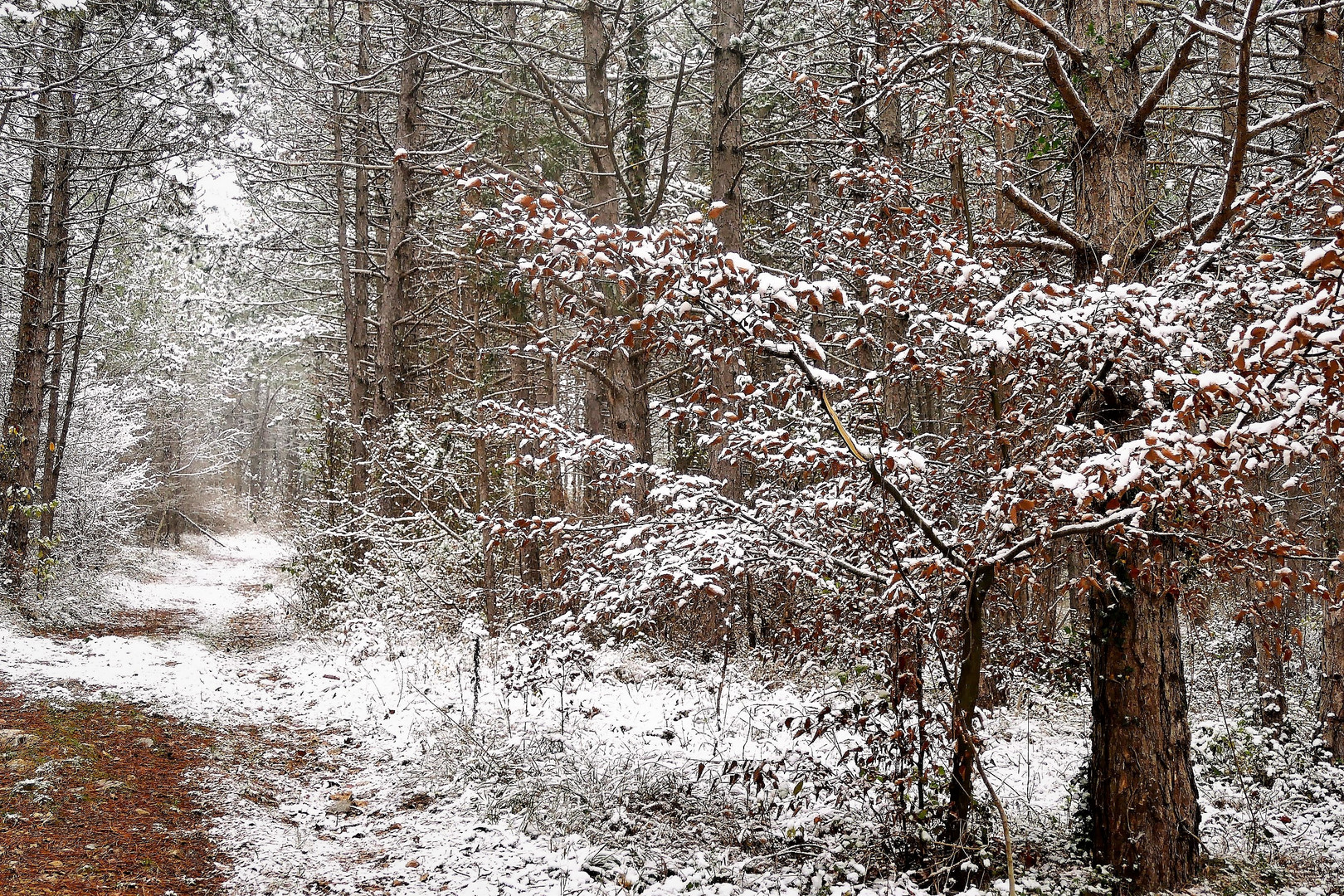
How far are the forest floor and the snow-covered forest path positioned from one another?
27 millimetres

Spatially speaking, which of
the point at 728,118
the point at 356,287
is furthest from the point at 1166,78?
the point at 356,287

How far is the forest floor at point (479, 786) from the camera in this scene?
185 inches

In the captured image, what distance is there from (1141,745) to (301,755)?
668 centimetres

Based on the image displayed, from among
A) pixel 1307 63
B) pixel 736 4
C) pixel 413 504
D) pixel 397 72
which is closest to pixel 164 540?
pixel 413 504

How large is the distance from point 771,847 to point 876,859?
68cm

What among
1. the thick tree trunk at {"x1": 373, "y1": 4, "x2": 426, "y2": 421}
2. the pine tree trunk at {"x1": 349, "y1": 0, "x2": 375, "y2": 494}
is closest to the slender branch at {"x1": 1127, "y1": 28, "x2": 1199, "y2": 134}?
the thick tree trunk at {"x1": 373, "y1": 4, "x2": 426, "y2": 421}

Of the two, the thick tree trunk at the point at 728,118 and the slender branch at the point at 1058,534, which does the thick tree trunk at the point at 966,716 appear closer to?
the slender branch at the point at 1058,534

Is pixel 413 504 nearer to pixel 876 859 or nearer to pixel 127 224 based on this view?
pixel 127 224

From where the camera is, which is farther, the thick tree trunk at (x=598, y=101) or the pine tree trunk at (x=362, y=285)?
the pine tree trunk at (x=362, y=285)

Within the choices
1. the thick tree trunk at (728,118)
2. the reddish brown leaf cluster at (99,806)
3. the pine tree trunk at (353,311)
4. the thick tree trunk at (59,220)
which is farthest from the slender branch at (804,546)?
the thick tree trunk at (59,220)

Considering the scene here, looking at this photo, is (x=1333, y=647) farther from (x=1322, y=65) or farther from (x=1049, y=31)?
(x=1049, y=31)

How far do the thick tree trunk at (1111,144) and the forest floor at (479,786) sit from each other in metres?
3.73

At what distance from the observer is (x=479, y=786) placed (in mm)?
5977

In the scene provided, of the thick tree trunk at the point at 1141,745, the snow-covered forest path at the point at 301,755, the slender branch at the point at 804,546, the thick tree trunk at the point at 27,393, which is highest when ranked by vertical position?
the thick tree trunk at the point at 27,393
